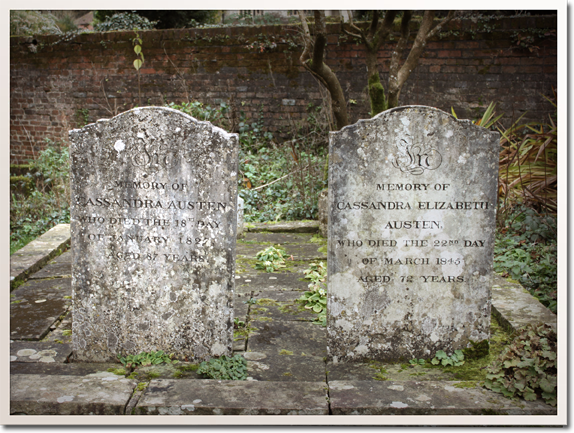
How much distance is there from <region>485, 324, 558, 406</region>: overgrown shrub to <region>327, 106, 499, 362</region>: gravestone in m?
0.32

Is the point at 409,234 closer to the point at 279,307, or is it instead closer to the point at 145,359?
the point at 279,307

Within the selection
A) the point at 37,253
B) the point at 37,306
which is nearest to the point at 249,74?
the point at 37,253

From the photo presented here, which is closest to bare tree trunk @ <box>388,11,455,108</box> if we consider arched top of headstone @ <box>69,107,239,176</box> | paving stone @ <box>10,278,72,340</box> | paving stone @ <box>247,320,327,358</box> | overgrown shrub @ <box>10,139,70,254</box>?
paving stone @ <box>247,320,327,358</box>

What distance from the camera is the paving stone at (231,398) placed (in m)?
2.35

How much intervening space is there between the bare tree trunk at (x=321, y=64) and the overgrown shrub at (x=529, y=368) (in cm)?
414

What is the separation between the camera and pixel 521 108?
28.2 feet

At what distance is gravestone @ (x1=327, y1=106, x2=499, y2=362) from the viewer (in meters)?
2.83

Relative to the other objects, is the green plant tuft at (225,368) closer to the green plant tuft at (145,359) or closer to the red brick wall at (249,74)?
the green plant tuft at (145,359)

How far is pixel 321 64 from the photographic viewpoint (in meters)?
6.08

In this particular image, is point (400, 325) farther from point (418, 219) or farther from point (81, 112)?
point (81, 112)

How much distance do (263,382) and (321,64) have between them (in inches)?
179

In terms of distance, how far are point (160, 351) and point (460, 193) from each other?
6.86 feet

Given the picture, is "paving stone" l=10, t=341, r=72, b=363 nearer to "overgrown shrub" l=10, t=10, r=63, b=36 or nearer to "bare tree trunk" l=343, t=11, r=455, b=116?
"bare tree trunk" l=343, t=11, r=455, b=116

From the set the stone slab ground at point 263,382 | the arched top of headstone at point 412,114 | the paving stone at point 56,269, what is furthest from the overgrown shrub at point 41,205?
the arched top of headstone at point 412,114
